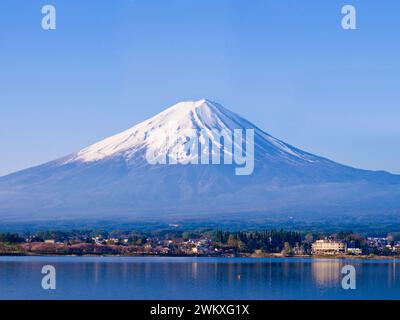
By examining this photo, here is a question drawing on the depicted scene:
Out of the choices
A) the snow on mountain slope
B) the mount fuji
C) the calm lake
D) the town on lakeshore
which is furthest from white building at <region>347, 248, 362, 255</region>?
the snow on mountain slope

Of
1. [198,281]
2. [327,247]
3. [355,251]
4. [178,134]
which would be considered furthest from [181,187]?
[198,281]

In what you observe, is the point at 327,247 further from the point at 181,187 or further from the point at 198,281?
the point at 181,187

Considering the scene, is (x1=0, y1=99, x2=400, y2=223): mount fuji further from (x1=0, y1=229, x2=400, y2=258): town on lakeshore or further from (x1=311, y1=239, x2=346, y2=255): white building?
(x1=311, y1=239, x2=346, y2=255): white building
